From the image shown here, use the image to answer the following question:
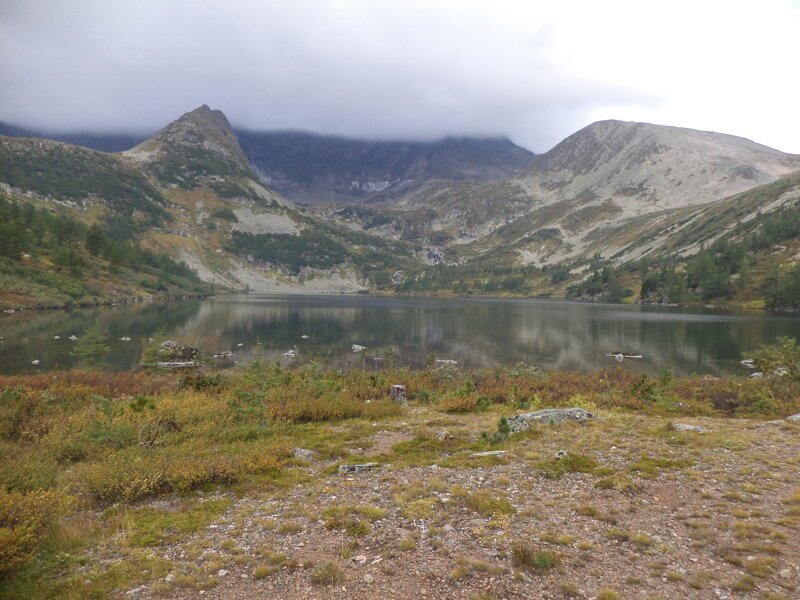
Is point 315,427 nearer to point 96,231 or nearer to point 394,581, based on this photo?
point 394,581

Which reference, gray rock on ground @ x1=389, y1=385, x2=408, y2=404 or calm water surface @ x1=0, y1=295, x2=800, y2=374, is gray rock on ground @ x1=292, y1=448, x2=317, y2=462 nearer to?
gray rock on ground @ x1=389, y1=385, x2=408, y2=404

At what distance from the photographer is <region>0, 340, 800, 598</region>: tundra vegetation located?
7922 millimetres

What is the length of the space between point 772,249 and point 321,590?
8655 inches

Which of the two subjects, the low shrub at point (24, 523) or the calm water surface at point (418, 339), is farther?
the calm water surface at point (418, 339)

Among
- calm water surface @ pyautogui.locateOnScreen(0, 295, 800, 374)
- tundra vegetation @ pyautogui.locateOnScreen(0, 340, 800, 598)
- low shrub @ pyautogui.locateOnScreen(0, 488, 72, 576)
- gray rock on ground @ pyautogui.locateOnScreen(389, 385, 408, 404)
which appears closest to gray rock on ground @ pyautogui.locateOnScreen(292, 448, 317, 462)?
tundra vegetation @ pyautogui.locateOnScreen(0, 340, 800, 598)

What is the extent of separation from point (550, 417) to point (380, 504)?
11797mm

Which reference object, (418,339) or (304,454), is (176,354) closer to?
(418,339)

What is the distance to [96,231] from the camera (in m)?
152

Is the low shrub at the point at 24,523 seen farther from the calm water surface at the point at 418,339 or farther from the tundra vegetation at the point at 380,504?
the calm water surface at the point at 418,339

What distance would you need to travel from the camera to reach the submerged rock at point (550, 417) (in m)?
19.5

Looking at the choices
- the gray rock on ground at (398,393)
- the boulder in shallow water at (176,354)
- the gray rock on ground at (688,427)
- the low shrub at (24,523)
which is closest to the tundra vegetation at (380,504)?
the low shrub at (24,523)

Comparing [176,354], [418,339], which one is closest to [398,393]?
[176,354]

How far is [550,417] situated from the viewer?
2031 cm

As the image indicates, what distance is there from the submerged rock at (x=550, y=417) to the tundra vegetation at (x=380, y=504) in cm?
100
